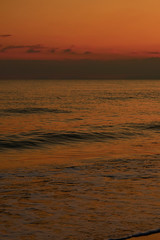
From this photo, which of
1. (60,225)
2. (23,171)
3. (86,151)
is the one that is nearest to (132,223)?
(60,225)

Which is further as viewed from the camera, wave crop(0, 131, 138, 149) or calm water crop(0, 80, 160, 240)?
wave crop(0, 131, 138, 149)

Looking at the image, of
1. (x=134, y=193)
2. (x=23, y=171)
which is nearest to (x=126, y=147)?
(x=23, y=171)

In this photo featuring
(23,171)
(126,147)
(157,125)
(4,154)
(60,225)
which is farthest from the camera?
(157,125)

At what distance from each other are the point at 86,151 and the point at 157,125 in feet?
40.7

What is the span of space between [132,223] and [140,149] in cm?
950

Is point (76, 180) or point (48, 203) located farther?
point (76, 180)

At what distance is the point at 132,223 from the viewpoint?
6.70 meters

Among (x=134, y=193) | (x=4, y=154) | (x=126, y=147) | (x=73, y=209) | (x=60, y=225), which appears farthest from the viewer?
(x=126, y=147)

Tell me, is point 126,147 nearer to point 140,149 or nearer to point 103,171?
point 140,149

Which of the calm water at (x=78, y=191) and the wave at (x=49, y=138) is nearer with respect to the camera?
the calm water at (x=78, y=191)

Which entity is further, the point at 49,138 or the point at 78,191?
the point at 49,138

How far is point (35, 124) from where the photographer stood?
27.8 m

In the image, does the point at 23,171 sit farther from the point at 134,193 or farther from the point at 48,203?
the point at 134,193

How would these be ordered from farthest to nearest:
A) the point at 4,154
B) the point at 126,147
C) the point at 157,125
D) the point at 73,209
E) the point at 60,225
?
the point at 157,125 < the point at 126,147 < the point at 4,154 < the point at 73,209 < the point at 60,225
